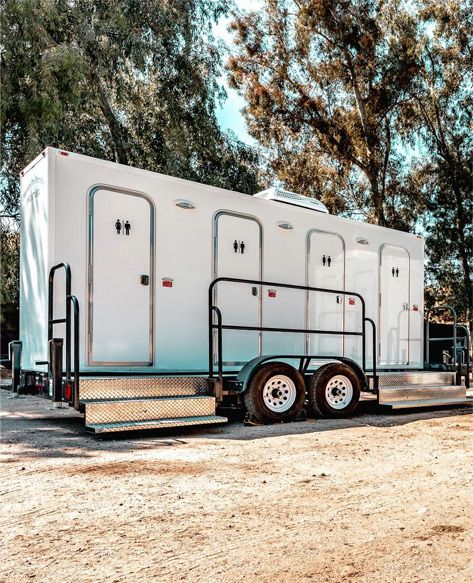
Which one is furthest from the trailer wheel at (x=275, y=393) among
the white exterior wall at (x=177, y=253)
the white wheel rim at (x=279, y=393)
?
the white exterior wall at (x=177, y=253)

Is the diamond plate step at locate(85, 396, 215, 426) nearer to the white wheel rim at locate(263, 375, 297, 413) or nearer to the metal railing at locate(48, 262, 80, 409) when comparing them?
the metal railing at locate(48, 262, 80, 409)

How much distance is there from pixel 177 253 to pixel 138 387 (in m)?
1.85

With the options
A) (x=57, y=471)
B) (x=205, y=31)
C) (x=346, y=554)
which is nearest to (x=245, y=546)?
(x=346, y=554)

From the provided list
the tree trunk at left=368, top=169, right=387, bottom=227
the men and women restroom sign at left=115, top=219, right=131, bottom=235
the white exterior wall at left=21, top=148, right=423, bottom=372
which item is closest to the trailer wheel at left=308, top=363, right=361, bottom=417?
the white exterior wall at left=21, top=148, right=423, bottom=372

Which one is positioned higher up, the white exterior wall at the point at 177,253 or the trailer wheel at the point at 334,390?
the white exterior wall at the point at 177,253

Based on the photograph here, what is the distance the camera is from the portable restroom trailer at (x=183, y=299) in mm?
6629

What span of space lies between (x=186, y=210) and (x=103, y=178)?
1185 mm

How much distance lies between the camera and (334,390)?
8344mm

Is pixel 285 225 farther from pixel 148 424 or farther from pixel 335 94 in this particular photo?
pixel 335 94

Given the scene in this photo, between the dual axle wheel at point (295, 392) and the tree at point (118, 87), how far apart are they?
8491 mm

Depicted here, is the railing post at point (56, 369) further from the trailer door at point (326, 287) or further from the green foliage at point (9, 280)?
the green foliage at point (9, 280)

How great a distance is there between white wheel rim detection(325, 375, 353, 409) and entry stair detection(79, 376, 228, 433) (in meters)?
1.97

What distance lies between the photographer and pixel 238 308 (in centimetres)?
812

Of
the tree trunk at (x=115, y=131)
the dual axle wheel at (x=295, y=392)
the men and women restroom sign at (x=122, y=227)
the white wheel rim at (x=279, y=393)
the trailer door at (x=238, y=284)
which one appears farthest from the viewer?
the tree trunk at (x=115, y=131)
